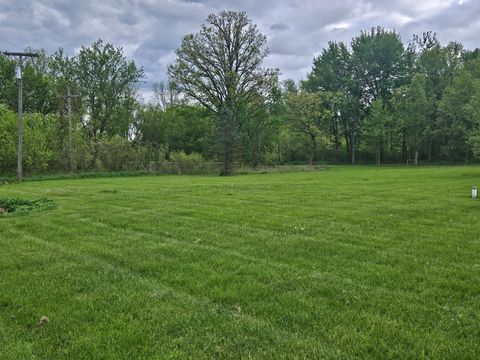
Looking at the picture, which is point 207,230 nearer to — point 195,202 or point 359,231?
point 359,231

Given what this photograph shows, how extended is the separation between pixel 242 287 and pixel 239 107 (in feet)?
118

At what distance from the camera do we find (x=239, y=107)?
39.5 meters

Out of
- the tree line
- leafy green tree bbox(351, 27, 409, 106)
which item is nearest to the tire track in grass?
the tree line

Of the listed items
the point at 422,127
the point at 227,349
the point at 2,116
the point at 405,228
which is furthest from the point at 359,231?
the point at 422,127

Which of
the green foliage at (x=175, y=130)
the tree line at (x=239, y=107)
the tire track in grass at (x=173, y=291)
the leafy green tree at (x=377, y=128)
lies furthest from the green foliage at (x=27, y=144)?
the leafy green tree at (x=377, y=128)

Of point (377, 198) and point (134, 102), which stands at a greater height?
point (134, 102)

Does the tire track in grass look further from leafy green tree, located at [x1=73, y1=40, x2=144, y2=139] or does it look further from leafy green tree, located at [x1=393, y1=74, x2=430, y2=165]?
leafy green tree, located at [x1=393, y1=74, x2=430, y2=165]

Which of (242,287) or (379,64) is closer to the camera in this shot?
(242,287)

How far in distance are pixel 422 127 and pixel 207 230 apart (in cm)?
4394

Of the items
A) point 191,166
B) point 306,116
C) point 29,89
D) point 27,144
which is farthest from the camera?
point 306,116

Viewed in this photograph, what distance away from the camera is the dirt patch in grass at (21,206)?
10.1 metres

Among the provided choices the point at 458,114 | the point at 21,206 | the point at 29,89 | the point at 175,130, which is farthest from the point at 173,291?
the point at 29,89

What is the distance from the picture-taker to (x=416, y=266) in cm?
512

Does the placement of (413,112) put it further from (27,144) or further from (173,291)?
(173,291)
